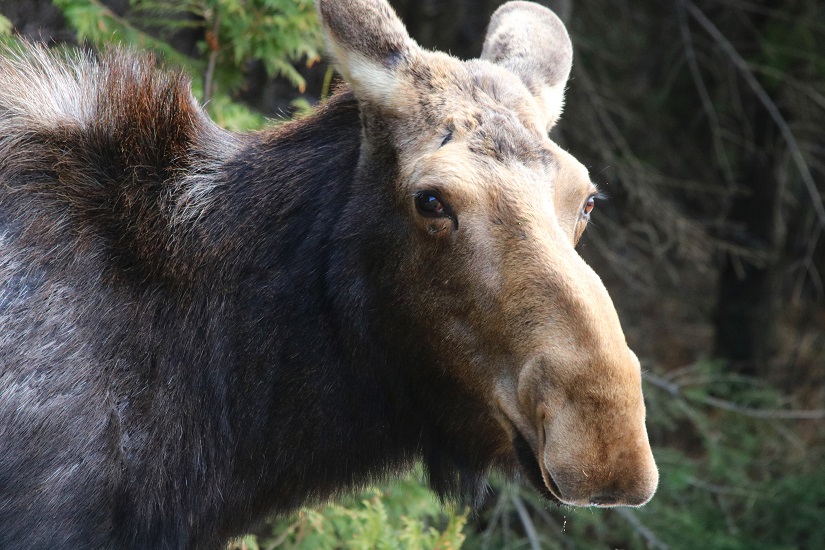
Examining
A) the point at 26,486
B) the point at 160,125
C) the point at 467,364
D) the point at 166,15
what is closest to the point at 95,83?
the point at 160,125

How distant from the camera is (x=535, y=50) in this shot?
3969mm

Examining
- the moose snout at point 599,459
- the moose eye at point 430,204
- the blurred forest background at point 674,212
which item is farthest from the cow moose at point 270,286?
the blurred forest background at point 674,212

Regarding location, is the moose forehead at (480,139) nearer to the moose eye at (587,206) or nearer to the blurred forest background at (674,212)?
the moose eye at (587,206)

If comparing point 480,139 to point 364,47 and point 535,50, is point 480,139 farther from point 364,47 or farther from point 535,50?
point 535,50

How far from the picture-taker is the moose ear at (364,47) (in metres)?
3.40

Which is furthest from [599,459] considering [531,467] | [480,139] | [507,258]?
[480,139]

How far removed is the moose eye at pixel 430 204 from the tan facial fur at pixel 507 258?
0.08ft

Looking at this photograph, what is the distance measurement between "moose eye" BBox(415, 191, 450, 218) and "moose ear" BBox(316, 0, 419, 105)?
0.45 metres

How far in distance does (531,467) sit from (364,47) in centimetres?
156

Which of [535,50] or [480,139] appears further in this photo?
[535,50]

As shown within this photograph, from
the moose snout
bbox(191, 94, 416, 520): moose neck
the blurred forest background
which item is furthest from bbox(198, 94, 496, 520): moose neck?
the blurred forest background

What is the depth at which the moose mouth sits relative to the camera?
2987 millimetres

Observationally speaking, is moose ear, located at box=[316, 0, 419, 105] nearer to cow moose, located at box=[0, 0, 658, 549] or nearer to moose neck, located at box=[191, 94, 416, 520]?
cow moose, located at box=[0, 0, 658, 549]

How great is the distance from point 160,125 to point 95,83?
1.04ft
